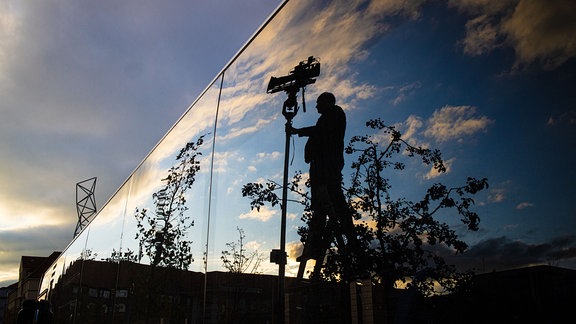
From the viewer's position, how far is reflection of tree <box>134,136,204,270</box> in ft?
13.0

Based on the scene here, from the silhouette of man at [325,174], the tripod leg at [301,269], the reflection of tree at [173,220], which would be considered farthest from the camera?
the reflection of tree at [173,220]

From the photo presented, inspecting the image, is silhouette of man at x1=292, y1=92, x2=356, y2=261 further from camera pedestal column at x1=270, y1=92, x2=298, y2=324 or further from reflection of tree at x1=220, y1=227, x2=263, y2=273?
reflection of tree at x1=220, y1=227, x2=263, y2=273

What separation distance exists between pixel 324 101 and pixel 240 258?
3.44ft

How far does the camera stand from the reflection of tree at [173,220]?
3.96m

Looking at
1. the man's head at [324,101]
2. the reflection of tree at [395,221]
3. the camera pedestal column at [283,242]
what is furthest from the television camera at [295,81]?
the reflection of tree at [395,221]

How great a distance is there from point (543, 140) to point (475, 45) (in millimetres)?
360

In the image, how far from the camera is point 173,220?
14.2 feet

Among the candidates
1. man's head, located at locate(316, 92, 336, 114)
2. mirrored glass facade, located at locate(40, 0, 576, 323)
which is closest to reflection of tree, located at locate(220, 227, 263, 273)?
mirrored glass facade, located at locate(40, 0, 576, 323)

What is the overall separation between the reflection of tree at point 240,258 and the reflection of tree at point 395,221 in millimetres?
649

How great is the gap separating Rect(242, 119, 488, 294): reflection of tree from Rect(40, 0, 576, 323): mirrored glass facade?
0.05 m

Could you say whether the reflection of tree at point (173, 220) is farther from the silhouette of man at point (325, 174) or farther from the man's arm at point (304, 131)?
the silhouette of man at point (325, 174)

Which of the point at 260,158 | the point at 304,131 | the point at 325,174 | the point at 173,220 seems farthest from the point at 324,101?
the point at 173,220

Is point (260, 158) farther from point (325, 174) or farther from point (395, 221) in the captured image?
point (395, 221)

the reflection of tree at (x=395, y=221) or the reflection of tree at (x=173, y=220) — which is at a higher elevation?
the reflection of tree at (x=173, y=220)
